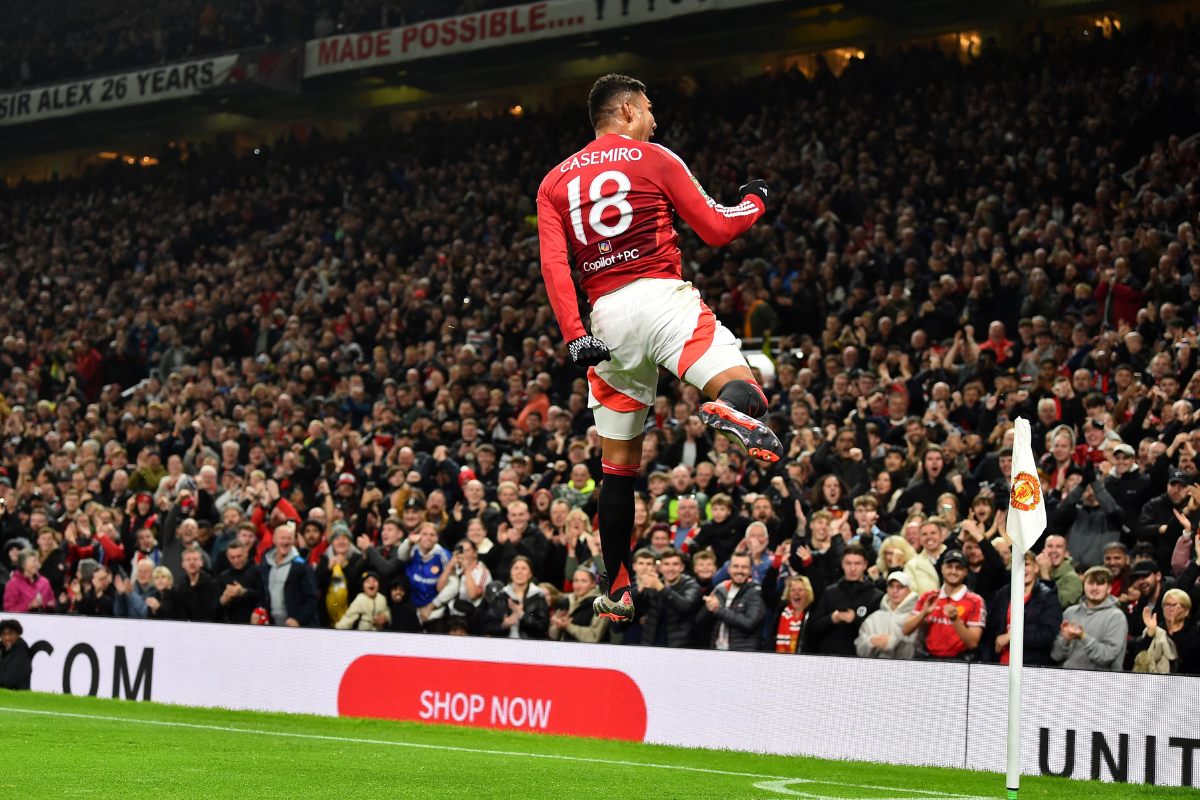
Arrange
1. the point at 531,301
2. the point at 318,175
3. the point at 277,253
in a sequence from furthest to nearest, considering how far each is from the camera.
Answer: the point at 318,175 < the point at 277,253 < the point at 531,301

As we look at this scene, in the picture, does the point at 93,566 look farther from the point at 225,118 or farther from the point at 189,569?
the point at 225,118

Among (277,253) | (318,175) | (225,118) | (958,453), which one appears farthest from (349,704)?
(225,118)

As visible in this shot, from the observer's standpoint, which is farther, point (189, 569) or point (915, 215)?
point (915, 215)

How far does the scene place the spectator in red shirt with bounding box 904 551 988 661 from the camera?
32.5 ft

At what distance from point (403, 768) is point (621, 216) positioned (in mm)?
4521

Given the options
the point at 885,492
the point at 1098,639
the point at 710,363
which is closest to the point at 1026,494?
the point at 710,363

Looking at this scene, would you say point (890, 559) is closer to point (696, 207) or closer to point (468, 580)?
point (468, 580)

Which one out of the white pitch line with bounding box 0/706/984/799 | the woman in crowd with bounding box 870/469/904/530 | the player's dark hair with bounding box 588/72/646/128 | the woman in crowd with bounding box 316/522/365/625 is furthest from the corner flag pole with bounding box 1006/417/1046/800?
the woman in crowd with bounding box 316/522/365/625

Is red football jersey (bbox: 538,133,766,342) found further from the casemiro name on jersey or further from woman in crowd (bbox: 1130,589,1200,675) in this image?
woman in crowd (bbox: 1130,589,1200,675)

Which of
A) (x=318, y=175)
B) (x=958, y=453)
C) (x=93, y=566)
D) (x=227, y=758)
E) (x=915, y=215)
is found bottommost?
(x=227, y=758)

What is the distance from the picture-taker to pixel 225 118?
32781mm

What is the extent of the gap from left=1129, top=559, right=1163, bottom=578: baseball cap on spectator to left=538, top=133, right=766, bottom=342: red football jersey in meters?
5.63

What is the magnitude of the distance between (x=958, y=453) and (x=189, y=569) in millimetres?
7851

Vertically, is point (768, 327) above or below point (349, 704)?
above
